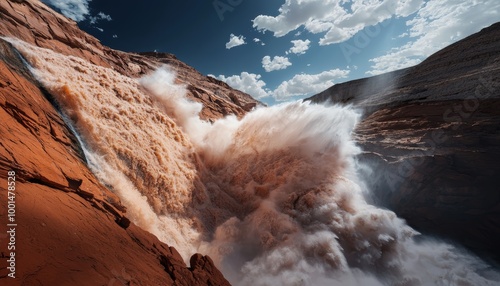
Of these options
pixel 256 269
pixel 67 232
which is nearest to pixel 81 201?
pixel 67 232

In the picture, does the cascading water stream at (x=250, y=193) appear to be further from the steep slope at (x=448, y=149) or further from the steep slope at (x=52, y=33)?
the steep slope at (x=52, y=33)

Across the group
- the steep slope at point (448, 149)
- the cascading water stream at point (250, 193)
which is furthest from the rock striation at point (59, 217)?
the steep slope at point (448, 149)

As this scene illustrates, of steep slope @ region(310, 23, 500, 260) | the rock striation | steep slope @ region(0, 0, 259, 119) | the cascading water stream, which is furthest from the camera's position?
steep slope @ region(0, 0, 259, 119)

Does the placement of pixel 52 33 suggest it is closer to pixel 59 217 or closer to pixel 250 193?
pixel 59 217

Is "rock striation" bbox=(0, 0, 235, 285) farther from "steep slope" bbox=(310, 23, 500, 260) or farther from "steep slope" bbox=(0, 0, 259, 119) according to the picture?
"steep slope" bbox=(310, 23, 500, 260)

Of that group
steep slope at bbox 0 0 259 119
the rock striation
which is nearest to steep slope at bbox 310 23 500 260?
the rock striation

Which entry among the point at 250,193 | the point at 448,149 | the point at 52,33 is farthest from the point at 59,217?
the point at 52,33
